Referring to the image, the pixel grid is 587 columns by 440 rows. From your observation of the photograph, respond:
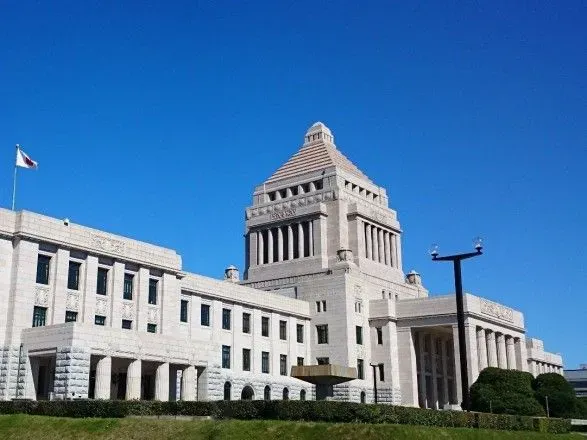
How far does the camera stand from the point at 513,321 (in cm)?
8231

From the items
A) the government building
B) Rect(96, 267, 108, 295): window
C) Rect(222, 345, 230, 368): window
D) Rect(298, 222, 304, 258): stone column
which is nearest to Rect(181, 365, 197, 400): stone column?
the government building

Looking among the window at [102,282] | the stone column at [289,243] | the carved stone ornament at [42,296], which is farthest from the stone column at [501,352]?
the carved stone ornament at [42,296]

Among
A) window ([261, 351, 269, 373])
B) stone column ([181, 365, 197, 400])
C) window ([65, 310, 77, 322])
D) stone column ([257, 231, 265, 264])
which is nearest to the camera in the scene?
window ([65, 310, 77, 322])

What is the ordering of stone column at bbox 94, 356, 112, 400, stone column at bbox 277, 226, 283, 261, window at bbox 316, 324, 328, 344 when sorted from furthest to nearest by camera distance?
stone column at bbox 277, 226, 283, 261 < window at bbox 316, 324, 328, 344 < stone column at bbox 94, 356, 112, 400

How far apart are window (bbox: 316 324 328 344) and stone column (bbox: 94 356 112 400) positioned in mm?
30886

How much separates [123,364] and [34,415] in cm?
1353

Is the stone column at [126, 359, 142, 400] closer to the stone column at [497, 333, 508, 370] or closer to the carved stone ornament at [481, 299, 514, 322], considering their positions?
the carved stone ornament at [481, 299, 514, 322]

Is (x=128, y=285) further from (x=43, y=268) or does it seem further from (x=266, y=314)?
(x=266, y=314)

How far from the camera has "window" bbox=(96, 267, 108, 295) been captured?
53.4 meters

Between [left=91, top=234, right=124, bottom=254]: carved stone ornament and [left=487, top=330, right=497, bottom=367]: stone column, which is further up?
[left=91, top=234, right=124, bottom=254]: carved stone ornament

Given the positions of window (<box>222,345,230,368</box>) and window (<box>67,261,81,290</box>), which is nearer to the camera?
window (<box>67,261,81,290</box>)

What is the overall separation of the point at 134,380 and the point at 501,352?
44.5m

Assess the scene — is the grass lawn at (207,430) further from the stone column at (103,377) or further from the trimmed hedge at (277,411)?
the stone column at (103,377)

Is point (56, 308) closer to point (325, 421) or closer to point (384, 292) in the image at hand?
point (325, 421)
